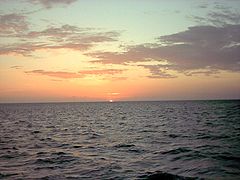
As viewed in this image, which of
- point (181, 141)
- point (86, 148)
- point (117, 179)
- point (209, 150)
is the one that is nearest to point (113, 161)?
point (117, 179)

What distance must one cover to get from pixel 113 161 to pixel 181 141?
39.6 ft

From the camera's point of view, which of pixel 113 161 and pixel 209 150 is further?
pixel 209 150

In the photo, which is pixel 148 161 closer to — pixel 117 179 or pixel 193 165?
pixel 193 165

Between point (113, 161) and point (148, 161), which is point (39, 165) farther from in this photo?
point (148, 161)

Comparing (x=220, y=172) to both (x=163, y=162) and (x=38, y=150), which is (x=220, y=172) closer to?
(x=163, y=162)

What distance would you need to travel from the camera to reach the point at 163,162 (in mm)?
20906

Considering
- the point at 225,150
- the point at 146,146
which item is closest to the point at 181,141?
the point at 146,146

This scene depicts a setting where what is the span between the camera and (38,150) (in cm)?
2725

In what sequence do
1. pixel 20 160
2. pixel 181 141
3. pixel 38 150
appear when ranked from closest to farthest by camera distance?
pixel 20 160
pixel 38 150
pixel 181 141

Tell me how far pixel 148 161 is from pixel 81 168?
5.00m

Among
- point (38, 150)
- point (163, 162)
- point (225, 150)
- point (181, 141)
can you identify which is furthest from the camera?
point (181, 141)

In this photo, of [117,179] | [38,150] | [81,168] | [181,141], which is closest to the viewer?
[117,179]

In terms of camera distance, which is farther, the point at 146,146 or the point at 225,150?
the point at 146,146

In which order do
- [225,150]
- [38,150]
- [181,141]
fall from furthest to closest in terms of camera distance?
[181,141] → [38,150] → [225,150]
